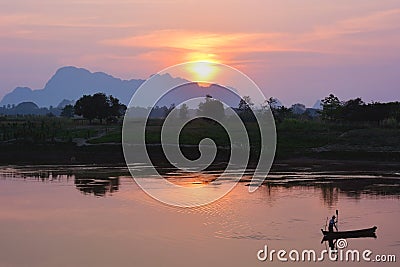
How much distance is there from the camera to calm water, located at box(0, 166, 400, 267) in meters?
23.3

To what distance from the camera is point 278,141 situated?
68.9 metres

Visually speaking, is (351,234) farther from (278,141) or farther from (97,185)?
(278,141)

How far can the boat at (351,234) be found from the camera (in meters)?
24.9

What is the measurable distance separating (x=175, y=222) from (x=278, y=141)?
135ft

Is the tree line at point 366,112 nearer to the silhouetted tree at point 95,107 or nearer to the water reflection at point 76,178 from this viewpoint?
the silhouetted tree at point 95,107

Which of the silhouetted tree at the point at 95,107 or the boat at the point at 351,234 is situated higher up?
the silhouetted tree at the point at 95,107

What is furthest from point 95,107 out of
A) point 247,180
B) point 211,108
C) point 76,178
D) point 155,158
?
point 247,180

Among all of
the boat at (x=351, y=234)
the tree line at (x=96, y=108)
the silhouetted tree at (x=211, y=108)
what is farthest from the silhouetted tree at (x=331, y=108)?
the boat at (x=351, y=234)

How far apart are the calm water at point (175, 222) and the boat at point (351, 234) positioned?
276 mm

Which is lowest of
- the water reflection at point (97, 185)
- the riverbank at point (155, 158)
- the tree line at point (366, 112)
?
the water reflection at point (97, 185)

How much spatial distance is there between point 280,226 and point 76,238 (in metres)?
7.83

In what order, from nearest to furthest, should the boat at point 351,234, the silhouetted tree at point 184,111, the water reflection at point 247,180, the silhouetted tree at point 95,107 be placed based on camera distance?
the boat at point 351,234 < the water reflection at point 247,180 < the silhouetted tree at point 95,107 < the silhouetted tree at point 184,111

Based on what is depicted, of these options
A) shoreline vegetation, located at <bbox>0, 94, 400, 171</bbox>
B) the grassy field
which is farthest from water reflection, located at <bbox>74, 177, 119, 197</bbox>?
the grassy field

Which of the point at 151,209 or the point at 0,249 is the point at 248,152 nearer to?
the point at 151,209
